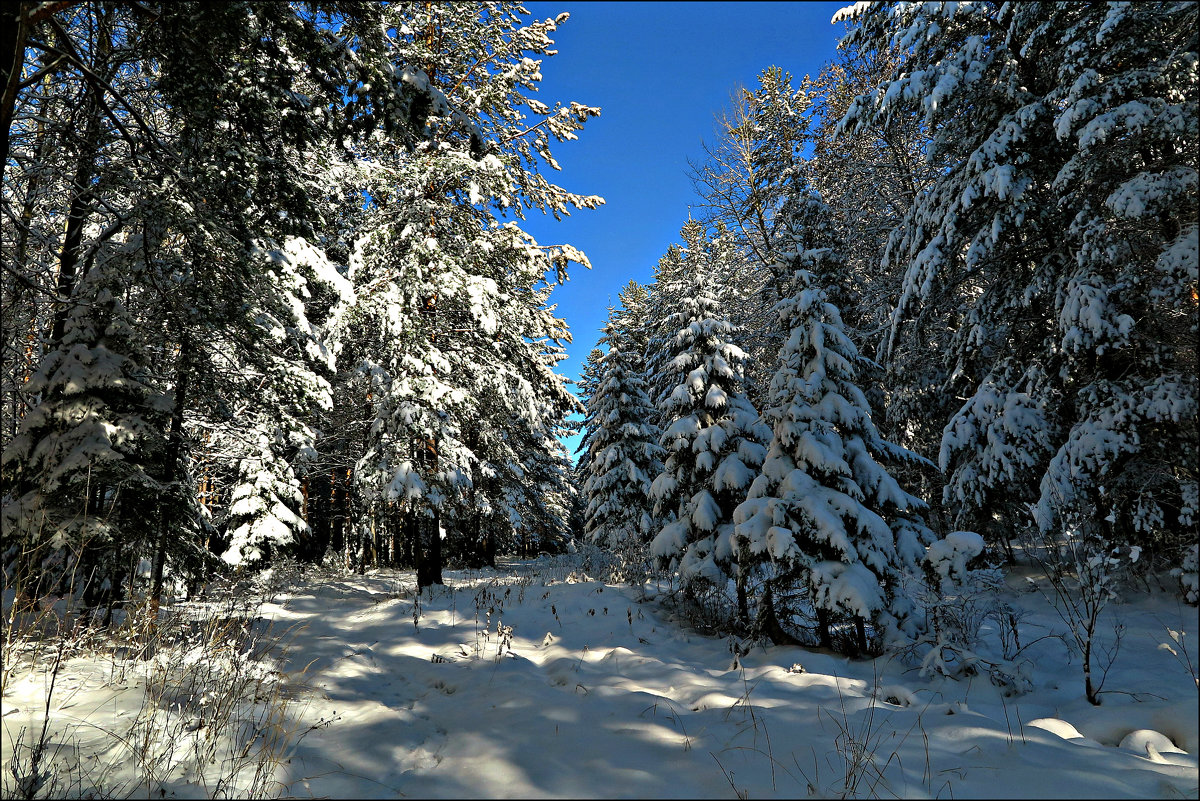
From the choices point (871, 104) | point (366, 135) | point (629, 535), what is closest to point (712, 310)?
point (871, 104)

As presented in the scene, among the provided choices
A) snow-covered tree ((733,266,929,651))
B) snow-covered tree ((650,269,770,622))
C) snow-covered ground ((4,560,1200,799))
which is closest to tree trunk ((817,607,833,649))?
snow-covered tree ((733,266,929,651))

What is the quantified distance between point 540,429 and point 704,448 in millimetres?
5332

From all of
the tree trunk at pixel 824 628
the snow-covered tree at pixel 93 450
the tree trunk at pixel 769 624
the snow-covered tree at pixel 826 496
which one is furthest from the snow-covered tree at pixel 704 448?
the snow-covered tree at pixel 93 450

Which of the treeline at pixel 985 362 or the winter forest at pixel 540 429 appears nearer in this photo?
the winter forest at pixel 540 429

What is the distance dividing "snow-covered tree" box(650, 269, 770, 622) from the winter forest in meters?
0.10

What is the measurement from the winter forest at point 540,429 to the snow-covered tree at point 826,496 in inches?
2.5

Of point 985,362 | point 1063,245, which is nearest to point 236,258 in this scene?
point 1063,245

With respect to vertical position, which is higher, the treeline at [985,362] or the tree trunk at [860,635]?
the treeline at [985,362]

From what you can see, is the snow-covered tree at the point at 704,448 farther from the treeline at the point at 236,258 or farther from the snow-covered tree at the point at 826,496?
the treeline at the point at 236,258

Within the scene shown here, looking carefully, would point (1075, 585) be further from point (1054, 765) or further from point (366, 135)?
point (366, 135)

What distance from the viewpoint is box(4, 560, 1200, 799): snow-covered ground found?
338 cm

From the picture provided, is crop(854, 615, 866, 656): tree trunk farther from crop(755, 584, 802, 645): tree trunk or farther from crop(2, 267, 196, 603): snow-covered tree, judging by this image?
crop(2, 267, 196, 603): snow-covered tree

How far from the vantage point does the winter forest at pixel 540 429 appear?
4.05 meters

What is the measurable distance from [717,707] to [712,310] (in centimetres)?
831
